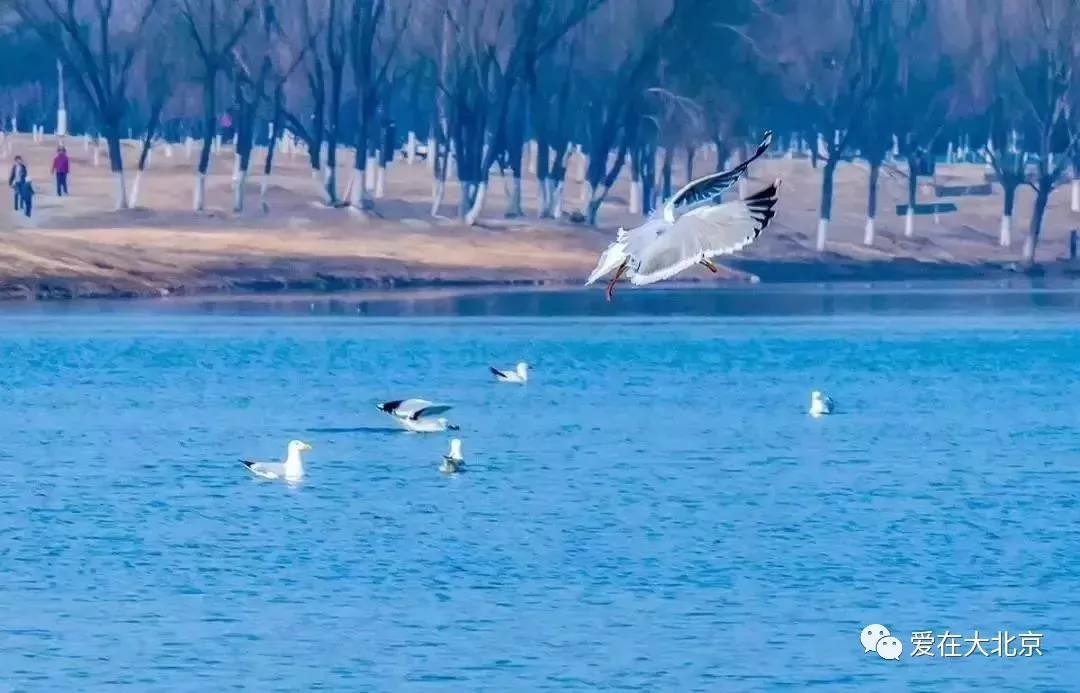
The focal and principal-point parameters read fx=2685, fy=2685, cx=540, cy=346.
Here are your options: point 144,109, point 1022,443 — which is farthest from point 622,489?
point 144,109

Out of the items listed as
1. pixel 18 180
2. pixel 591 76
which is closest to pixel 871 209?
pixel 591 76

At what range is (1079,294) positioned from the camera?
62.9m

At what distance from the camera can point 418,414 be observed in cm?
2983

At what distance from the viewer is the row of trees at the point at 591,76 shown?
66562mm

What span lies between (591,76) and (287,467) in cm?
4814

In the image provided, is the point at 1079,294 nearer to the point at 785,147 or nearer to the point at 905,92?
the point at 905,92

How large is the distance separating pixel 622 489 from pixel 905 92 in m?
60.7

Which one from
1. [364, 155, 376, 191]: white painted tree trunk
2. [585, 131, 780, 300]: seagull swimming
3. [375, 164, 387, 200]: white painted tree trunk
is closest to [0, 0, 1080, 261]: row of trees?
[364, 155, 376, 191]: white painted tree trunk

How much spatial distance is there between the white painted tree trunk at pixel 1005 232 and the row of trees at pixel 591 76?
0.13 m

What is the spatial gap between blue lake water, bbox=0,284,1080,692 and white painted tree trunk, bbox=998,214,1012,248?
3005cm

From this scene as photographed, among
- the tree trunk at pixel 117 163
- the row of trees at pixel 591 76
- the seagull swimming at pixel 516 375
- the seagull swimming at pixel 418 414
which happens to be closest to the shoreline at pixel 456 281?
the row of trees at pixel 591 76

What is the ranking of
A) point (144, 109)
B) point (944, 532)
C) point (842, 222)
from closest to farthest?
point (944, 532)
point (842, 222)
point (144, 109)

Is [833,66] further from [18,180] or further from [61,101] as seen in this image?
[61,101]

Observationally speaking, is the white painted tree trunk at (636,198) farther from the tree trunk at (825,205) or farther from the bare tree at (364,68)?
the bare tree at (364,68)
